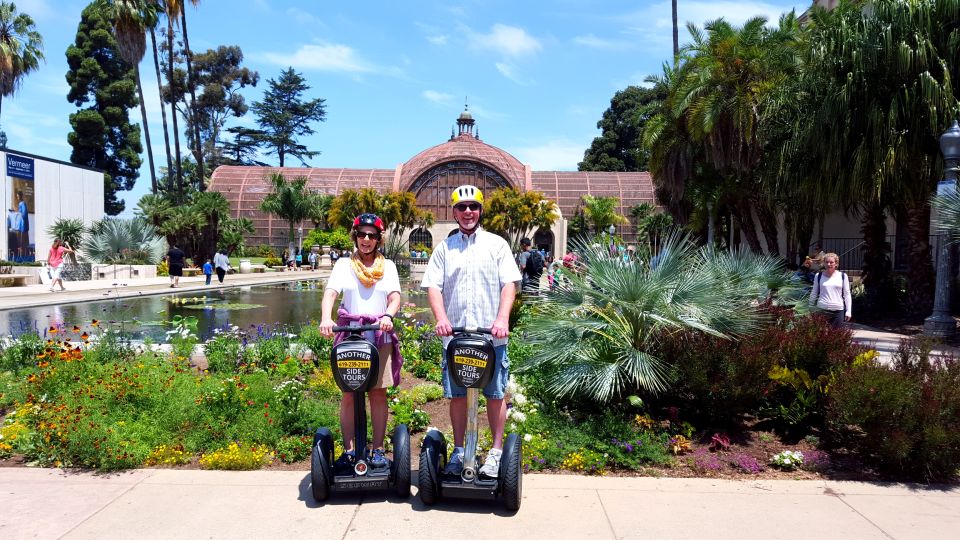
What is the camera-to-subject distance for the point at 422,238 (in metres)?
54.6

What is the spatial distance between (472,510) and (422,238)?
5106 centimetres

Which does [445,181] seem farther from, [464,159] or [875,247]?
[875,247]

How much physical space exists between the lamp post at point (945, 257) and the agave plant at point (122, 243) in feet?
96.9

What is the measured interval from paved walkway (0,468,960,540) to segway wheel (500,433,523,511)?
4.2 inches

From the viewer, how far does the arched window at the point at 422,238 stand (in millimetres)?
54000

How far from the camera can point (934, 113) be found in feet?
38.0

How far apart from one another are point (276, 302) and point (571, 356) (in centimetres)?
1382

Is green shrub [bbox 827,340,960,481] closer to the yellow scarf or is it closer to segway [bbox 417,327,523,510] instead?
segway [bbox 417,327,523,510]

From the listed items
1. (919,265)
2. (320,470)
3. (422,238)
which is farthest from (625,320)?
(422,238)

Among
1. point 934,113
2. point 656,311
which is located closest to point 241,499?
point 656,311

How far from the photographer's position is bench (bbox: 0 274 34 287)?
21.9m

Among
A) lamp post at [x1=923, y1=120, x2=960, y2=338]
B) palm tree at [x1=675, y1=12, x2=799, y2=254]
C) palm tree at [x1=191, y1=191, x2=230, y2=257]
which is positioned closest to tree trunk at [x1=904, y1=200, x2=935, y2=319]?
lamp post at [x1=923, y1=120, x2=960, y2=338]

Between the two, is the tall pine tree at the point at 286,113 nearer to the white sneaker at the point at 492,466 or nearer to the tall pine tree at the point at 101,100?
the tall pine tree at the point at 101,100

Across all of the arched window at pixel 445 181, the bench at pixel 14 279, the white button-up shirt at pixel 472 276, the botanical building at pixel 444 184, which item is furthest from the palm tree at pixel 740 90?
the arched window at pixel 445 181
